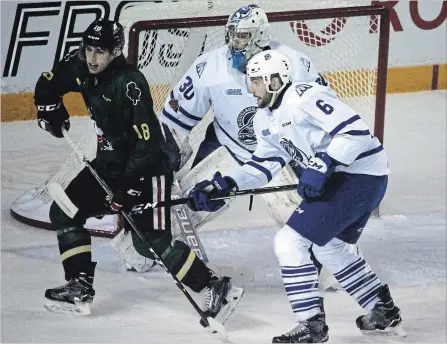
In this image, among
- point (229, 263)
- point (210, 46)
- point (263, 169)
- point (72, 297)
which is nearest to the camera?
point (263, 169)

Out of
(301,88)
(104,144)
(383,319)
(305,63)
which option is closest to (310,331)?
(383,319)

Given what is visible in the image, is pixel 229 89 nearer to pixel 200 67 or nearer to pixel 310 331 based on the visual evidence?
pixel 200 67

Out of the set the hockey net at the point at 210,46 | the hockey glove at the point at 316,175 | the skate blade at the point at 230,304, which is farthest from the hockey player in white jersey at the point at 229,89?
the hockey glove at the point at 316,175

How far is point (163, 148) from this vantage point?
4.50 meters

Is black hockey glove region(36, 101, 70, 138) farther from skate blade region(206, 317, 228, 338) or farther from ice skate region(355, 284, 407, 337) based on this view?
ice skate region(355, 284, 407, 337)

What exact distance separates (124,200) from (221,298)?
49 centimetres

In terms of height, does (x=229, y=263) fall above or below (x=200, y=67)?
below

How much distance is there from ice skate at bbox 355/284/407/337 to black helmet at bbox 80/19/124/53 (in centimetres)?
124

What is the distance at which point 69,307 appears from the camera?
4.54 metres

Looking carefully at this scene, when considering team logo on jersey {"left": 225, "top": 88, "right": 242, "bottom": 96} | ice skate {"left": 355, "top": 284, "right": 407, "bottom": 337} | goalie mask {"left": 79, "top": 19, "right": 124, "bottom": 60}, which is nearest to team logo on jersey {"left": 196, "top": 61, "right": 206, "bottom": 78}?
team logo on jersey {"left": 225, "top": 88, "right": 242, "bottom": 96}

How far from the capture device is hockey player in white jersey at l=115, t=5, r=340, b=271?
477 cm

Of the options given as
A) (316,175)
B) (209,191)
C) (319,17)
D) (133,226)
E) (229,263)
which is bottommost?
(229,263)

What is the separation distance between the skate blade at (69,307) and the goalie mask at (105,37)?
90cm

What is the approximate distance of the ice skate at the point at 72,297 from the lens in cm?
454
